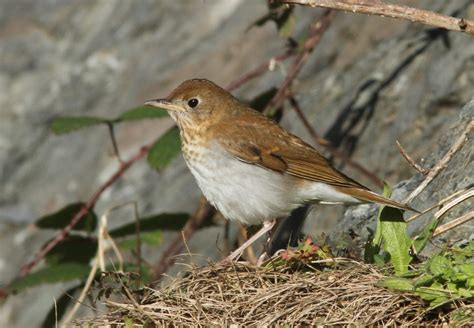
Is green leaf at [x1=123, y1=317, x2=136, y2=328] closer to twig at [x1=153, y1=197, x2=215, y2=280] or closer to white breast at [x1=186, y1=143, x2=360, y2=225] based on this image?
white breast at [x1=186, y1=143, x2=360, y2=225]

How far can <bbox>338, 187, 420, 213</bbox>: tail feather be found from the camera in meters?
5.31

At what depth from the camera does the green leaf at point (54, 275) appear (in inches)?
267

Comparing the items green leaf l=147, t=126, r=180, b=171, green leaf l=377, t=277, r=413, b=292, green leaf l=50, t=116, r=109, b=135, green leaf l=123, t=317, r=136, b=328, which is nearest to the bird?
green leaf l=147, t=126, r=180, b=171

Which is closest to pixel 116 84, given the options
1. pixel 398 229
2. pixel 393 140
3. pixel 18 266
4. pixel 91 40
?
pixel 91 40

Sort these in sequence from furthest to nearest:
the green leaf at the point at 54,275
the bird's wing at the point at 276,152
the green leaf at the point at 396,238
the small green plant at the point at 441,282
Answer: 1. the green leaf at the point at 54,275
2. the bird's wing at the point at 276,152
3. the green leaf at the point at 396,238
4. the small green plant at the point at 441,282

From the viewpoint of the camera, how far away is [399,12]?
5.51 m

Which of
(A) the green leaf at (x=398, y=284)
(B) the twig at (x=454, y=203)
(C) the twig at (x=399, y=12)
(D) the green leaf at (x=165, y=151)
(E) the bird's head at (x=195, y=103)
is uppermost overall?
(C) the twig at (x=399, y=12)

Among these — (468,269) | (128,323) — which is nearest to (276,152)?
(128,323)

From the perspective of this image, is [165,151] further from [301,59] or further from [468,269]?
[468,269]

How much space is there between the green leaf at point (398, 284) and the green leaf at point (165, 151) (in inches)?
108

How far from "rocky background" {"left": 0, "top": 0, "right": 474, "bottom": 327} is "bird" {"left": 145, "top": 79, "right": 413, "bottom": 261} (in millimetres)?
318

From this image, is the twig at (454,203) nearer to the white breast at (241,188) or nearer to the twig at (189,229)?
the white breast at (241,188)

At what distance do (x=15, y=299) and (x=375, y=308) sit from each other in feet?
21.9

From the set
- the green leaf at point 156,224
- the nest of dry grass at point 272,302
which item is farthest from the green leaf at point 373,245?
the green leaf at point 156,224
